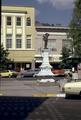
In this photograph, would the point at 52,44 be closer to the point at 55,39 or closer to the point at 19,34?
the point at 55,39

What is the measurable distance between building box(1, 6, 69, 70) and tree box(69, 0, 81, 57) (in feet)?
62.0

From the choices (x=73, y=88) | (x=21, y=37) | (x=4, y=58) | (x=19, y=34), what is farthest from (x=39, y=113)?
(x=19, y=34)

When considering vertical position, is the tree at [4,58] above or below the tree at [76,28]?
below

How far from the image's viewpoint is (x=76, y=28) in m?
65.0

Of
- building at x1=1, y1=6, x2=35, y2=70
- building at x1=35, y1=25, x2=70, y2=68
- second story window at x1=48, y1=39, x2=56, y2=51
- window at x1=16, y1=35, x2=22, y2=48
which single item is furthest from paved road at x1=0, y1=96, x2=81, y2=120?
second story window at x1=48, y1=39, x2=56, y2=51

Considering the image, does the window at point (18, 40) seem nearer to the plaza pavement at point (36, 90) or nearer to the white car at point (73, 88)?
the plaza pavement at point (36, 90)

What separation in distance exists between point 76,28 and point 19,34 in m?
23.1

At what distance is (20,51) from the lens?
84.9m

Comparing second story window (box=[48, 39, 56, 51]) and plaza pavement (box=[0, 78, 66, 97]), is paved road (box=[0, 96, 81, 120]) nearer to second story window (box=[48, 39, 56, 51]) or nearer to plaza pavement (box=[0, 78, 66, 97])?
plaza pavement (box=[0, 78, 66, 97])

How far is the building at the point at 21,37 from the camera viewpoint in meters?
84.6

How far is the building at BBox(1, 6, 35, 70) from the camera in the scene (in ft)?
278

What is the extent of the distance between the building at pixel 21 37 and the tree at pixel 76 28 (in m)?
18.9

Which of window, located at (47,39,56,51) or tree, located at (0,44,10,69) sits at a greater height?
window, located at (47,39,56,51)

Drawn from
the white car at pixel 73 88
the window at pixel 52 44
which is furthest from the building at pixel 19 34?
the white car at pixel 73 88
